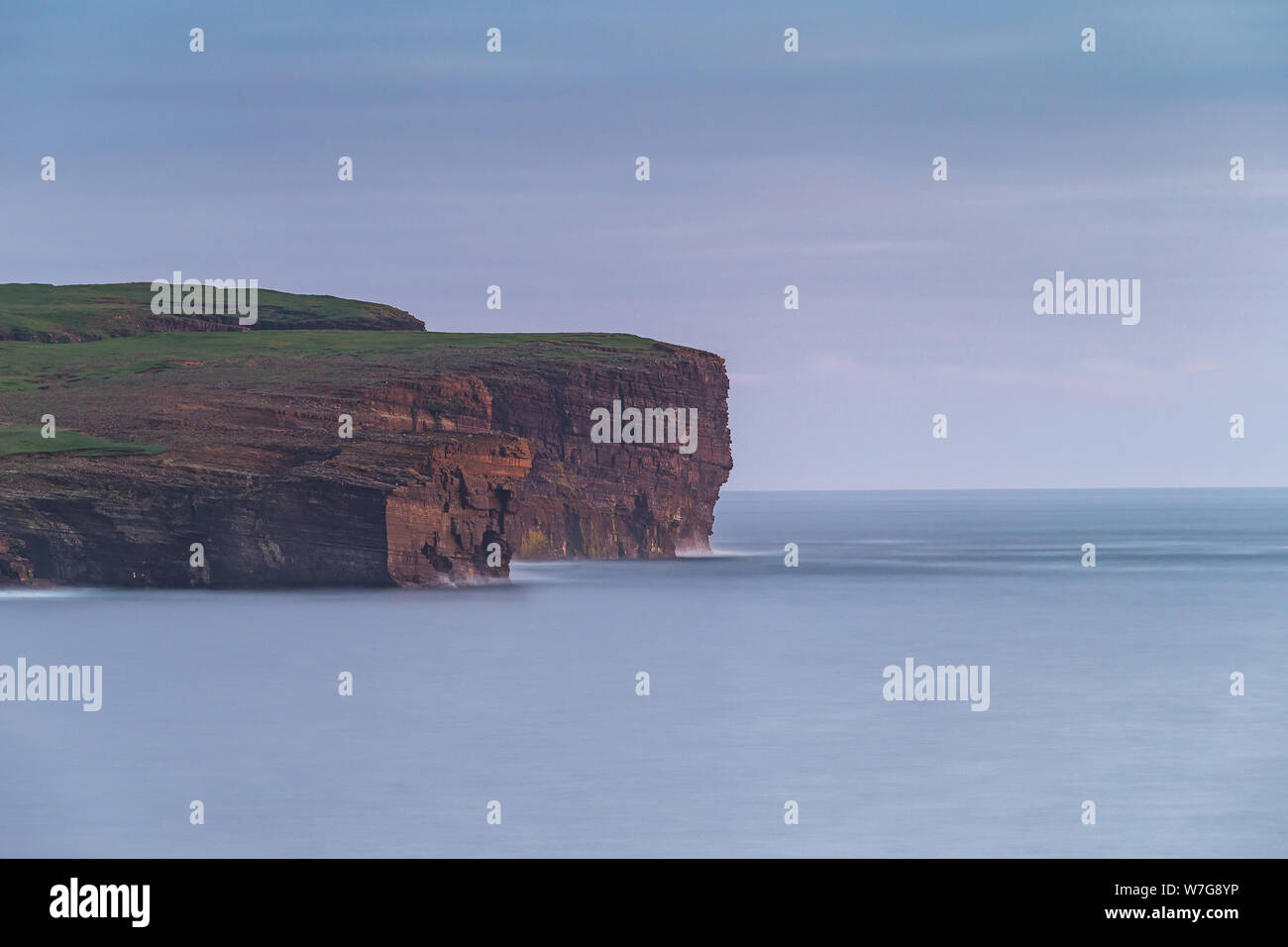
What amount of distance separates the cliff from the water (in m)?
4.50

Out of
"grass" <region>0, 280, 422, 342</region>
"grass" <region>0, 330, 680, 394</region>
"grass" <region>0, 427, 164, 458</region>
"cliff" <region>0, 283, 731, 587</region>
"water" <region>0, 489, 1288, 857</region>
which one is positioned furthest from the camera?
"grass" <region>0, 280, 422, 342</region>

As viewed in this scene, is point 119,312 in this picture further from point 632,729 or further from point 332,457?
point 632,729

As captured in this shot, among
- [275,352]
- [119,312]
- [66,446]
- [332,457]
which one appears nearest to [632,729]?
Result: [332,457]

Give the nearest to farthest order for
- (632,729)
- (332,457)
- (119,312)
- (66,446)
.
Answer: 1. (632,729)
2. (332,457)
3. (66,446)
4. (119,312)

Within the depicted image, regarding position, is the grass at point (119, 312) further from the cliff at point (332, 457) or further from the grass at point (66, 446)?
the grass at point (66, 446)

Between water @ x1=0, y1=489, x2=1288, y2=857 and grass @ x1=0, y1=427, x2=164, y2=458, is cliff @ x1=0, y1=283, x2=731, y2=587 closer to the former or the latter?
grass @ x1=0, y1=427, x2=164, y2=458

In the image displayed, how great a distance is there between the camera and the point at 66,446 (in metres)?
101

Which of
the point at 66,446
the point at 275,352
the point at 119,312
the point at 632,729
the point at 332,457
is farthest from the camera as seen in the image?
the point at 119,312

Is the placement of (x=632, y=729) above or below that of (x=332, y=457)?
below

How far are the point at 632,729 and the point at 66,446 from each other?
5924 centimetres

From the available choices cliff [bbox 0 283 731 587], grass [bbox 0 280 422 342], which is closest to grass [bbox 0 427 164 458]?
cliff [bbox 0 283 731 587]

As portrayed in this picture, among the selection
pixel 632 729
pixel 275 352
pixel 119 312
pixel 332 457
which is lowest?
pixel 632 729

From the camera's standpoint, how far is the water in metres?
37.8
